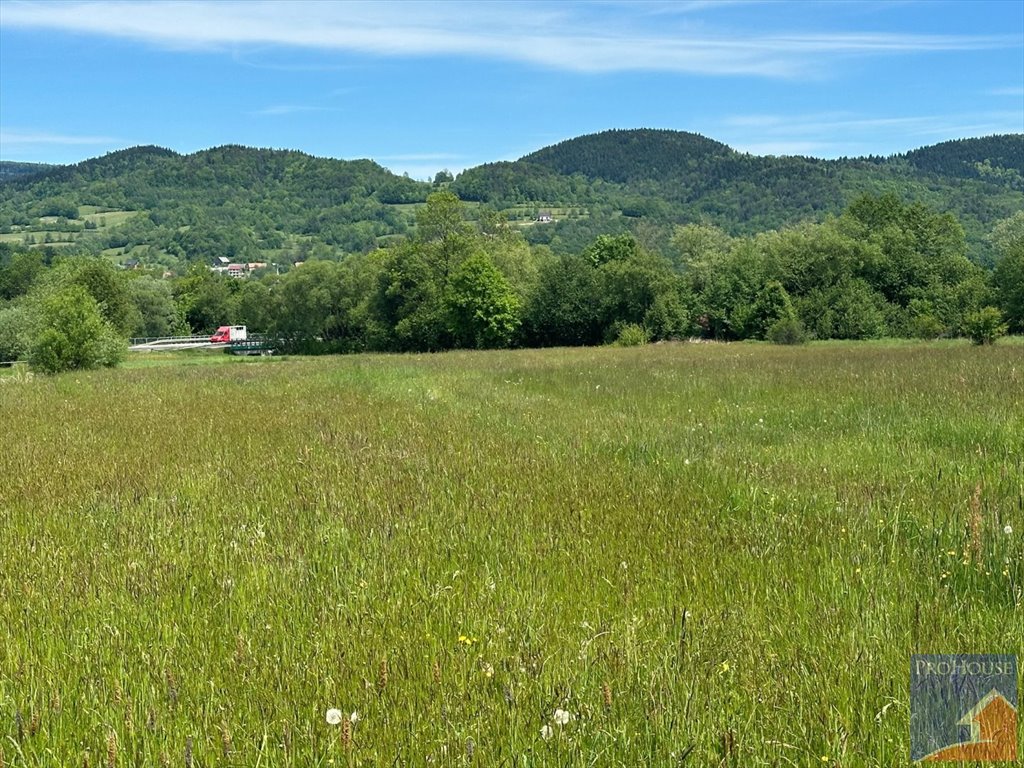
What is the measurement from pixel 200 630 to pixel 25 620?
34.7 inches

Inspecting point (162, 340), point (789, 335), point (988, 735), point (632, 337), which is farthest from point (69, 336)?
point (162, 340)

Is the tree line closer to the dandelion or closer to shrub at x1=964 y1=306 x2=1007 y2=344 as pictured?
shrub at x1=964 y1=306 x2=1007 y2=344

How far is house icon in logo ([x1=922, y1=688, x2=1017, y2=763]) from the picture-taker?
2.25m

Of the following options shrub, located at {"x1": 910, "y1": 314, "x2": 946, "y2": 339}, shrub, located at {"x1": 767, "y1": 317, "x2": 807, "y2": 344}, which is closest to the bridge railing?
shrub, located at {"x1": 767, "y1": 317, "x2": 807, "y2": 344}

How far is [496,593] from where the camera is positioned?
378cm

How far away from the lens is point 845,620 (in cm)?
329

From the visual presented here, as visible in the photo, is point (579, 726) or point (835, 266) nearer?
point (579, 726)

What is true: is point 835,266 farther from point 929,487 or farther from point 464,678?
point 464,678

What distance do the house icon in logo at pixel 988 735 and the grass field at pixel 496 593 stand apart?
0.51 ft

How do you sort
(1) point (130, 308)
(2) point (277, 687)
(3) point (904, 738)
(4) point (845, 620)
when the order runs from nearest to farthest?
(3) point (904, 738) → (2) point (277, 687) → (4) point (845, 620) → (1) point (130, 308)

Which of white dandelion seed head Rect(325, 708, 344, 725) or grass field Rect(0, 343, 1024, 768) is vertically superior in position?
white dandelion seed head Rect(325, 708, 344, 725)

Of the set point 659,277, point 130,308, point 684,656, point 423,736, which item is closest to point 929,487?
point 684,656

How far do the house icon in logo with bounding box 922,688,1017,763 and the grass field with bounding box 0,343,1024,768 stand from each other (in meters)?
0.16

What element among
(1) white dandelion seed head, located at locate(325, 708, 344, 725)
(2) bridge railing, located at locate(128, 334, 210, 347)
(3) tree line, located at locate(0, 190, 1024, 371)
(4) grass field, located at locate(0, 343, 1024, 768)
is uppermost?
(3) tree line, located at locate(0, 190, 1024, 371)
